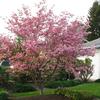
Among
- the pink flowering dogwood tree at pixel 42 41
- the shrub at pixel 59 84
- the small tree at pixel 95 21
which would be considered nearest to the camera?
the pink flowering dogwood tree at pixel 42 41

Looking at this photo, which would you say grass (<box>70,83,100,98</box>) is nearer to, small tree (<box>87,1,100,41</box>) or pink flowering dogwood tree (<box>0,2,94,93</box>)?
pink flowering dogwood tree (<box>0,2,94,93</box>)

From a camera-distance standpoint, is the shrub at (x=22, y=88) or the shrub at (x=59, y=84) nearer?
the shrub at (x=22, y=88)

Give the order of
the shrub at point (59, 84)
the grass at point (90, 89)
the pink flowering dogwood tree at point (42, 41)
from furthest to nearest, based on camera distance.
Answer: the shrub at point (59, 84) → the grass at point (90, 89) → the pink flowering dogwood tree at point (42, 41)

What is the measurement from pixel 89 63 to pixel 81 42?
1053 centimetres

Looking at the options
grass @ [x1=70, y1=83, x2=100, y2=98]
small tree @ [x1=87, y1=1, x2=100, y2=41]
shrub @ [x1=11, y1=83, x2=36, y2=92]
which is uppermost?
small tree @ [x1=87, y1=1, x2=100, y2=41]

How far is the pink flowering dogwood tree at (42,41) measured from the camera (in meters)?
14.0

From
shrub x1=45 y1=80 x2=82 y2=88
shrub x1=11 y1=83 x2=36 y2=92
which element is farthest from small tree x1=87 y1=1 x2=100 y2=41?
shrub x1=11 y1=83 x2=36 y2=92

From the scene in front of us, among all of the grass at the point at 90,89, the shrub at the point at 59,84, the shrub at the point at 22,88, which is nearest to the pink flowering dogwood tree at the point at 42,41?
the grass at the point at 90,89

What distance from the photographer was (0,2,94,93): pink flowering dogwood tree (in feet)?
45.8

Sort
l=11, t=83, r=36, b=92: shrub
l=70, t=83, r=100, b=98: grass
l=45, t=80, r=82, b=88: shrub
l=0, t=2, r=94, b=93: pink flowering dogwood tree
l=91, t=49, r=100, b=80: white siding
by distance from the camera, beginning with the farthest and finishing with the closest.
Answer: l=91, t=49, r=100, b=80: white siding, l=45, t=80, r=82, b=88: shrub, l=11, t=83, r=36, b=92: shrub, l=70, t=83, r=100, b=98: grass, l=0, t=2, r=94, b=93: pink flowering dogwood tree

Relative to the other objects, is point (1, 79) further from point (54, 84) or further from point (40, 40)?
point (40, 40)

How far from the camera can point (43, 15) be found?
14.2 metres

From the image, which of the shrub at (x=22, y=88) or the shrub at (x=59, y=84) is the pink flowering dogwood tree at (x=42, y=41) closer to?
the shrub at (x=22, y=88)

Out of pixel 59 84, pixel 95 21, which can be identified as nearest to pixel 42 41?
pixel 59 84
